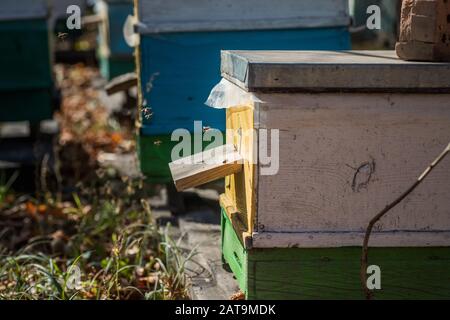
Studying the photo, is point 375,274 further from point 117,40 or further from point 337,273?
point 117,40

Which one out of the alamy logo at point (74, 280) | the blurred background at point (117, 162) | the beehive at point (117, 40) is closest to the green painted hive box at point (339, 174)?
the blurred background at point (117, 162)

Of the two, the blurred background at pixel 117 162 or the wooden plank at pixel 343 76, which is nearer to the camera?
the wooden plank at pixel 343 76

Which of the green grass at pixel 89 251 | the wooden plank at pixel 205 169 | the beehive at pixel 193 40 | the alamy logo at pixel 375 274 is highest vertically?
the beehive at pixel 193 40

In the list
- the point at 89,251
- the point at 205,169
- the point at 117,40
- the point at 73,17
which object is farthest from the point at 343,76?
the point at 117,40

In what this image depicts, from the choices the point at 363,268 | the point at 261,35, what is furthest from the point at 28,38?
the point at 363,268

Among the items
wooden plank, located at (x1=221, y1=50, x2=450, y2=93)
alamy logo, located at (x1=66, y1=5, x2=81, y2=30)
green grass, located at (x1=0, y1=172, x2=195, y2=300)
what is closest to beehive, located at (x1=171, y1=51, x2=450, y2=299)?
wooden plank, located at (x1=221, y1=50, x2=450, y2=93)

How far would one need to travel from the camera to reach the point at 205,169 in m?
2.59

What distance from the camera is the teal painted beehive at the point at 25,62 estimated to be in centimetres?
554

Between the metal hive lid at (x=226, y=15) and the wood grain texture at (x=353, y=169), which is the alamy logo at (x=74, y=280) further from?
the metal hive lid at (x=226, y=15)

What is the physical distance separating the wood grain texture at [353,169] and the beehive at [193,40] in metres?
1.48

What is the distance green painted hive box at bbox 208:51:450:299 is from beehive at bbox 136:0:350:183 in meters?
1.34

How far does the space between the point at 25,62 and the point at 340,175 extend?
12.6 ft

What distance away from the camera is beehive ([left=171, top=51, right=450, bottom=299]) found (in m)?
2.36
